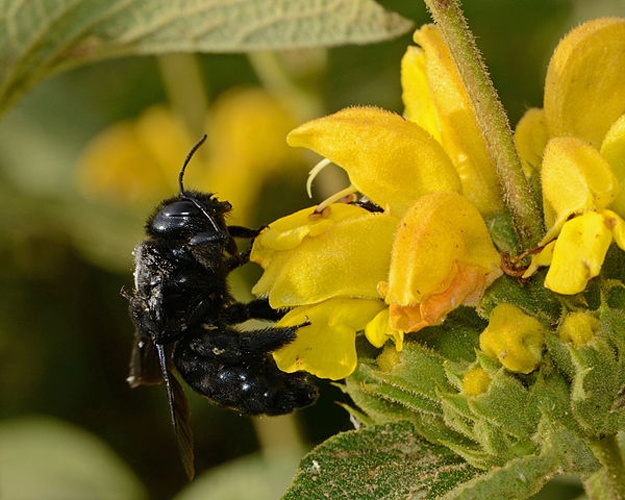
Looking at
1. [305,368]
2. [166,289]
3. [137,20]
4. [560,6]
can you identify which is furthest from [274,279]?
[560,6]

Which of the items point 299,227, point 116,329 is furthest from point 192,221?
point 116,329

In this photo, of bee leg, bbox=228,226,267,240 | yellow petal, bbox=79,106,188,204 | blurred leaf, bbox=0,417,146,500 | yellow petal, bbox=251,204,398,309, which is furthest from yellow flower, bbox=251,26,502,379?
yellow petal, bbox=79,106,188,204

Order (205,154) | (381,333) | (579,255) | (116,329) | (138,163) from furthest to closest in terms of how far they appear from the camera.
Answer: (138,163) → (205,154) → (116,329) → (381,333) → (579,255)

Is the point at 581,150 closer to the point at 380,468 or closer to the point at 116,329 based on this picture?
the point at 380,468

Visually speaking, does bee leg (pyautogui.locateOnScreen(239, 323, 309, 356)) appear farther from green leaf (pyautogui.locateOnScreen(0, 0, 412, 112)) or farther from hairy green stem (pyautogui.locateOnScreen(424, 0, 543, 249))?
green leaf (pyautogui.locateOnScreen(0, 0, 412, 112))

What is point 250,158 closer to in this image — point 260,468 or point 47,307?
point 47,307

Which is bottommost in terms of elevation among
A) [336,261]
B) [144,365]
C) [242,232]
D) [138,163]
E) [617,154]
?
[138,163]
